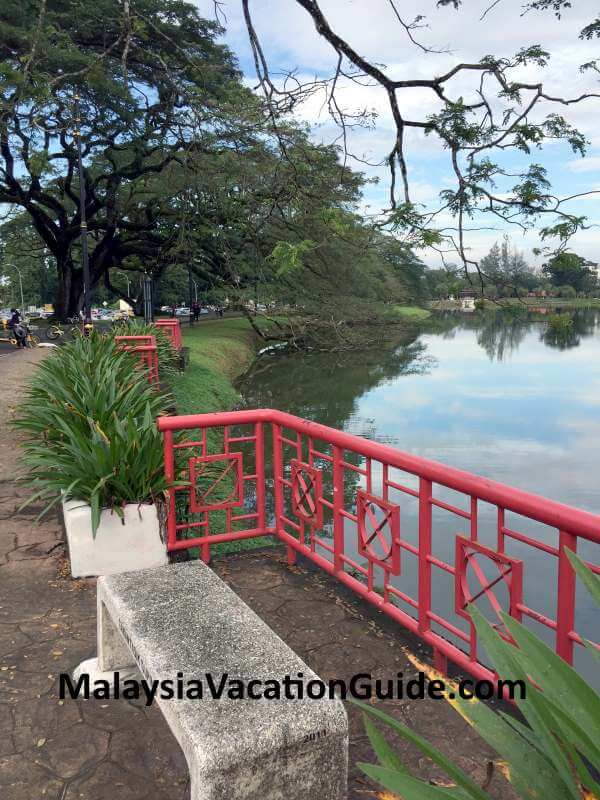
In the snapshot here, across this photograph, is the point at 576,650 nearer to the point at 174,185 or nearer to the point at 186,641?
the point at 186,641

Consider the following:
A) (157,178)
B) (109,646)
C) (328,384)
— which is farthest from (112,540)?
(157,178)

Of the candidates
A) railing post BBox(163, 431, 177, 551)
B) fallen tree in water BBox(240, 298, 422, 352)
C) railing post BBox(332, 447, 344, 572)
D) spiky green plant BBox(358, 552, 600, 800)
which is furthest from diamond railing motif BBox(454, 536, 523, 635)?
fallen tree in water BBox(240, 298, 422, 352)

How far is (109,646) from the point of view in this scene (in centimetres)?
325

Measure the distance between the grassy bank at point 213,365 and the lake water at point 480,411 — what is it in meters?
1.01

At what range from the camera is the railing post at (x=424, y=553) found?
328 centimetres

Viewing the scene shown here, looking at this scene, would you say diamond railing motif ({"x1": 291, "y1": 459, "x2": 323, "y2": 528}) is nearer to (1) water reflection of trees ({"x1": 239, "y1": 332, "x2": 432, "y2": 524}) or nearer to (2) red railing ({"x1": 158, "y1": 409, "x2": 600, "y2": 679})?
(2) red railing ({"x1": 158, "y1": 409, "x2": 600, "y2": 679})

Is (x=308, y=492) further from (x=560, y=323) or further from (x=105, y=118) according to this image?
(x=105, y=118)

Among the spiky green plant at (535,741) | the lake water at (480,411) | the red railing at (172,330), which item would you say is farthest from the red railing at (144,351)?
the spiky green plant at (535,741)

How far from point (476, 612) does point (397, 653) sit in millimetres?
2012

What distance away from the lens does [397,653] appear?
3590 mm

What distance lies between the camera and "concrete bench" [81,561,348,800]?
2.06 metres

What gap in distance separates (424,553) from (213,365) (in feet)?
68.5

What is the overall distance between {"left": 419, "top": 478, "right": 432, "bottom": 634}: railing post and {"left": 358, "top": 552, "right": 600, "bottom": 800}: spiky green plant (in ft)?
5.41

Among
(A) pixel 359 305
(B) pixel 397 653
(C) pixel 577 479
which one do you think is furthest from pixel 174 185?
(B) pixel 397 653
